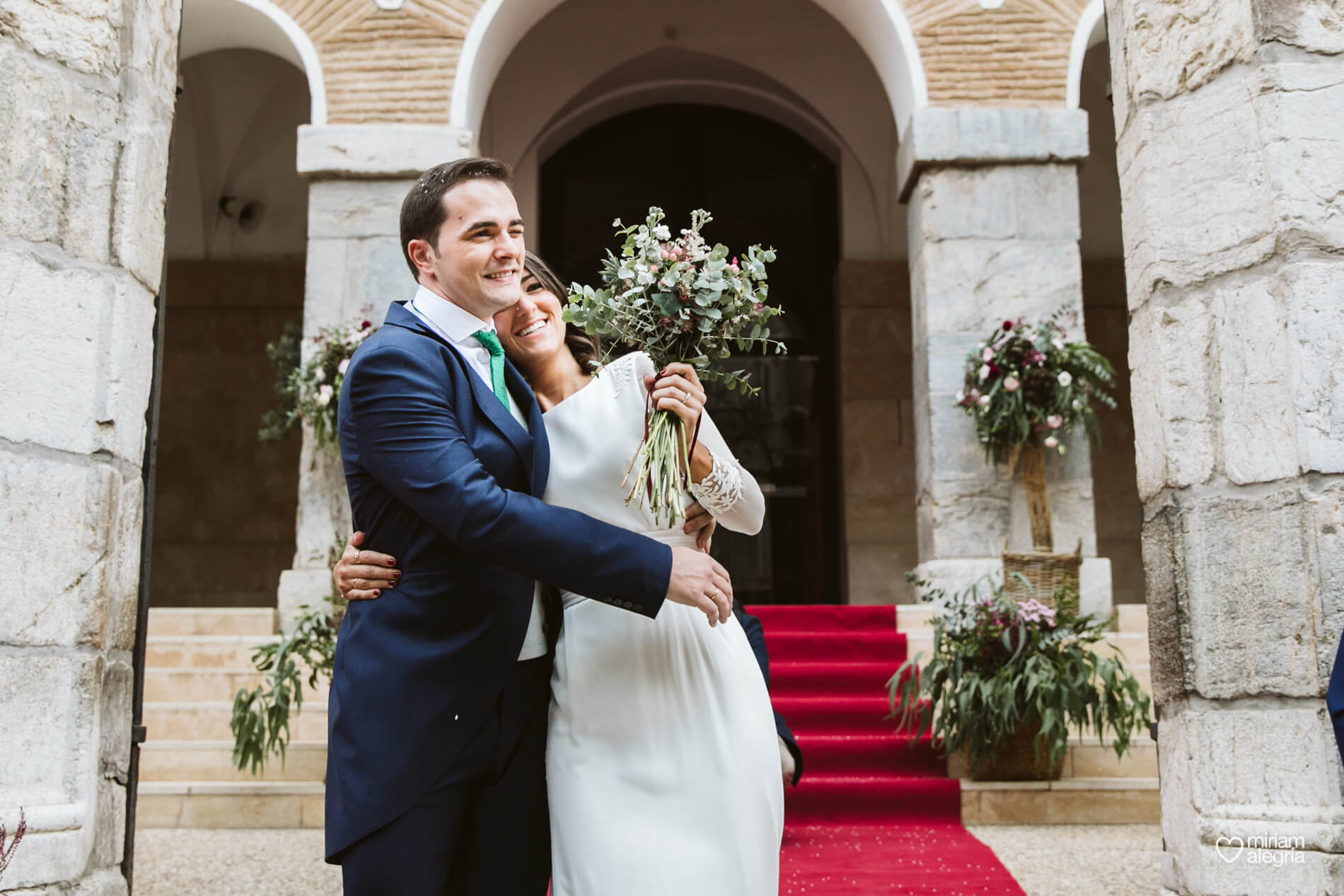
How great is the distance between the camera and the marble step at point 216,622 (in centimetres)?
642

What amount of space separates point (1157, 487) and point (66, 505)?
7.01 ft

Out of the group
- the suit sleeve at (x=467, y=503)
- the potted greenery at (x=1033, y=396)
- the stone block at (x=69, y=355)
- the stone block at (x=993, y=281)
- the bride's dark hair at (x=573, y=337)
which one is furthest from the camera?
the stone block at (x=993, y=281)

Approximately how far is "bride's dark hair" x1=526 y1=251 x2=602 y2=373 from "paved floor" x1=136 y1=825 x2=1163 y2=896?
230 centimetres

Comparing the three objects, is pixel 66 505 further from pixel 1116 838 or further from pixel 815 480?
pixel 815 480

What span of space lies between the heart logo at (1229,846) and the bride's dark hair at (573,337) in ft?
5.05

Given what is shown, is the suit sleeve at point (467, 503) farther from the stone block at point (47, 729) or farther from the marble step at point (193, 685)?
the marble step at point (193, 685)

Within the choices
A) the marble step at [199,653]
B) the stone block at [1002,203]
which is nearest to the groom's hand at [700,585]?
the marble step at [199,653]

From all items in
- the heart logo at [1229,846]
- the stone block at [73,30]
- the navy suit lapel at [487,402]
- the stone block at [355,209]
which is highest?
the stone block at [355,209]

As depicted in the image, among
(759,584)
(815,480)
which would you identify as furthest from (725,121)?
(759,584)

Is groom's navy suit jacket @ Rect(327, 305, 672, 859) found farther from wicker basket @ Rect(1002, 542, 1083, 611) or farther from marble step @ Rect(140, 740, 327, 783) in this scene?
wicker basket @ Rect(1002, 542, 1083, 611)

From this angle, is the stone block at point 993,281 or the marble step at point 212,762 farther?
the stone block at point 993,281

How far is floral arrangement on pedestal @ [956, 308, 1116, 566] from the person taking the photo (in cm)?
632

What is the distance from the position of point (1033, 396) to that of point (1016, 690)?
2.10 m

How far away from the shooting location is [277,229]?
10.3 metres
